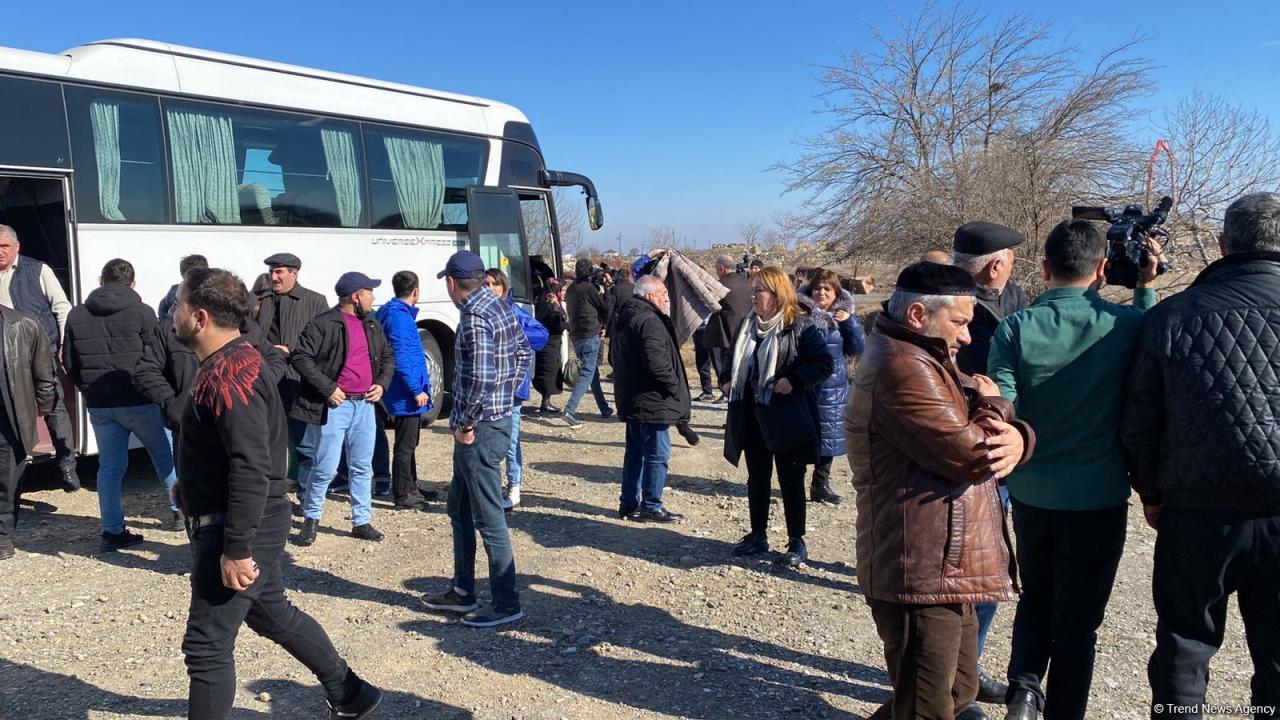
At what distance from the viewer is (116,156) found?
24.1 ft

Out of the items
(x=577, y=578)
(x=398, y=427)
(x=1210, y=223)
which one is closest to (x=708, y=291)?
(x=398, y=427)

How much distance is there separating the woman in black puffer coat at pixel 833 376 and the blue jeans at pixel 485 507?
287cm

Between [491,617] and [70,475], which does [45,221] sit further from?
[491,617]

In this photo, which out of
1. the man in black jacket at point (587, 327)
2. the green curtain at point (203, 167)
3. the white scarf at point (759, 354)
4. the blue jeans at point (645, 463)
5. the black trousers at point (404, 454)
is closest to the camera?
the white scarf at point (759, 354)

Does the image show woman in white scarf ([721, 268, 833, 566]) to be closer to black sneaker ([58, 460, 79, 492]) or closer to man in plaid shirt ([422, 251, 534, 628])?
man in plaid shirt ([422, 251, 534, 628])

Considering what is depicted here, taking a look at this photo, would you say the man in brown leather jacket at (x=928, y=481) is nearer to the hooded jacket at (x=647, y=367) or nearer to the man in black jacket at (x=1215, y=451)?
the man in black jacket at (x=1215, y=451)

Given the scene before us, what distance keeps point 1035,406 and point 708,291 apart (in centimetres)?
593

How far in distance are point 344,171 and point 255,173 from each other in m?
0.99

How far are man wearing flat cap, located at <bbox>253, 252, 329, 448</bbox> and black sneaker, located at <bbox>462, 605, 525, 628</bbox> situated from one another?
2.53 m

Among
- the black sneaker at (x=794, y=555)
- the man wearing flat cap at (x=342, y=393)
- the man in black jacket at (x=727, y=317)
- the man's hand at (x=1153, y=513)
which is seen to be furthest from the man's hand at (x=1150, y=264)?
the man wearing flat cap at (x=342, y=393)

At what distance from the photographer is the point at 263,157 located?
850 centimetres

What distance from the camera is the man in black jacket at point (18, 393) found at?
525cm

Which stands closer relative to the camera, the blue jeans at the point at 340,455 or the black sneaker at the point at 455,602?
the black sneaker at the point at 455,602

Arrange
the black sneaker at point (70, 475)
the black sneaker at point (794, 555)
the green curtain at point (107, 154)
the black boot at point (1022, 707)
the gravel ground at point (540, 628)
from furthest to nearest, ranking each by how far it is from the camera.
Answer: the green curtain at point (107, 154), the black sneaker at point (70, 475), the black sneaker at point (794, 555), the gravel ground at point (540, 628), the black boot at point (1022, 707)
